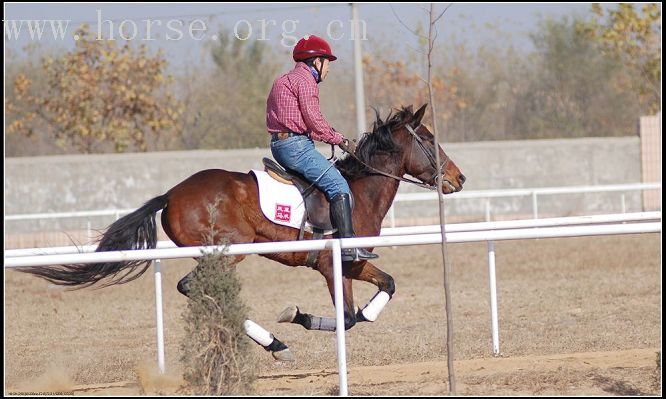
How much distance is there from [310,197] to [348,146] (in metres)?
0.57

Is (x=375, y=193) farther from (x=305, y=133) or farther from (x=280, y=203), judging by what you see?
(x=280, y=203)

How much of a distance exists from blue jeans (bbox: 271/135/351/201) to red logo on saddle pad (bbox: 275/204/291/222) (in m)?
0.30

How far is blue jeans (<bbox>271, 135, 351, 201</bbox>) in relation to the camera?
823 cm

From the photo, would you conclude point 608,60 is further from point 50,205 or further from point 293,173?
point 293,173

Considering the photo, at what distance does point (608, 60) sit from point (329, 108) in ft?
34.0

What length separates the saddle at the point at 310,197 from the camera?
8.23 m

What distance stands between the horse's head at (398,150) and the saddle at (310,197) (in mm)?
494

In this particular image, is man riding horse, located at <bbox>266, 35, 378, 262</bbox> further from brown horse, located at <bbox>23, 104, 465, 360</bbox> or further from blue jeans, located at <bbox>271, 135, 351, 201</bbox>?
brown horse, located at <bbox>23, 104, 465, 360</bbox>

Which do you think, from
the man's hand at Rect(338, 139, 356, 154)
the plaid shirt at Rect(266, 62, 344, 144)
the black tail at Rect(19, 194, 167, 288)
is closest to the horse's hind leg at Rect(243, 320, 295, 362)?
the black tail at Rect(19, 194, 167, 288)

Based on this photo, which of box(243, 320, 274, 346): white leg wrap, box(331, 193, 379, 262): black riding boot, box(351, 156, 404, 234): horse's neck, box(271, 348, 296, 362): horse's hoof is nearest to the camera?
box(243, 320, 274, 346): white leg wrap

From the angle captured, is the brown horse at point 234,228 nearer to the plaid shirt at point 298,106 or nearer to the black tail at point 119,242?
the black tail at point 119,242

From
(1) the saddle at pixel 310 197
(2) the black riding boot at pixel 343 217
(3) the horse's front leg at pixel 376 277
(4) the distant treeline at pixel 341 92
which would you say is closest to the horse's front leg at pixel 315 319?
(3) the horse's front leg at pixel 376 277

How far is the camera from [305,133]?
8.37m

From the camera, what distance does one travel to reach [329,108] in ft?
136
